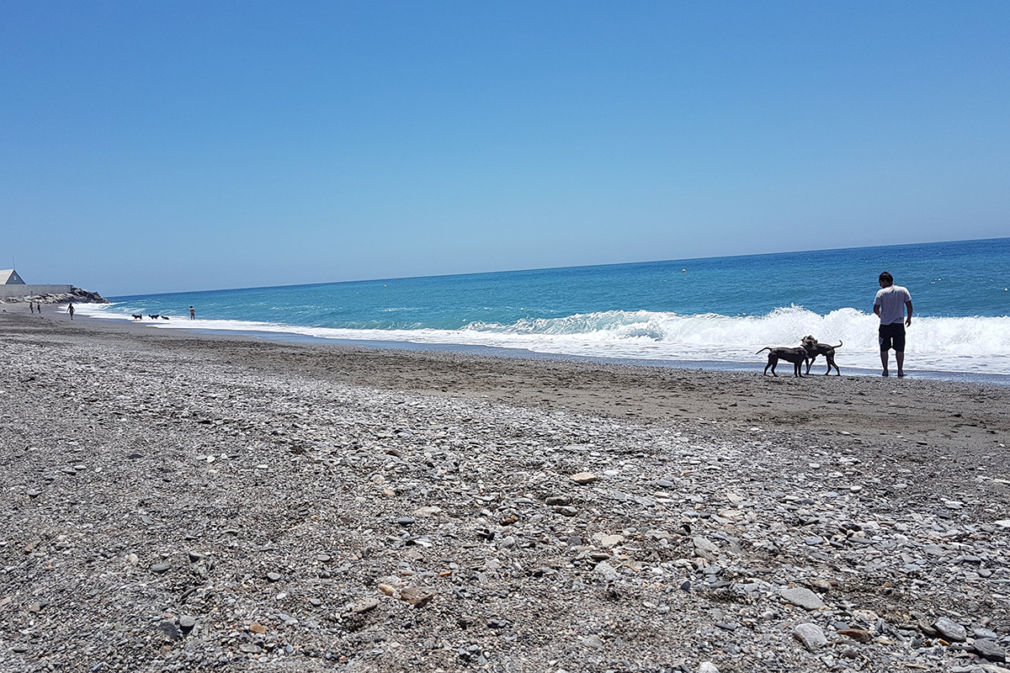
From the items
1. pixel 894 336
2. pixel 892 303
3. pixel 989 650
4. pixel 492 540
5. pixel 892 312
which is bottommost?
pixel 989 650

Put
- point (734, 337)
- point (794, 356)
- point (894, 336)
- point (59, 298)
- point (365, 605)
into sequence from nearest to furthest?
point (365, 605) < point (894, 336) < point (794, 356) < point (734, 337) < point (59, 298)

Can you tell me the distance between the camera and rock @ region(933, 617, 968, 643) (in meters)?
3.51

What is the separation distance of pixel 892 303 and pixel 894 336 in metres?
0.79

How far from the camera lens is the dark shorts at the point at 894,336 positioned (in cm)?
1354

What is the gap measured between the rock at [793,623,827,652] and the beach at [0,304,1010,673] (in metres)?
0.02

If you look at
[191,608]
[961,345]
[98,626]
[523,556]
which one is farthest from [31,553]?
[961,345]

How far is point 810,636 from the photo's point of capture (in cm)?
349

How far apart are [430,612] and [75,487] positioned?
3908 mm

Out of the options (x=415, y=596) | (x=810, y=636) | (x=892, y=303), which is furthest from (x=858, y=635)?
(x=892, y=303)

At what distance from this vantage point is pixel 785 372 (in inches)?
613

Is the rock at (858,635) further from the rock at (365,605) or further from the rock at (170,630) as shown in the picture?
the rock at (170,630)

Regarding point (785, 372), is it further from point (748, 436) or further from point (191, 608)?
point (191, 608)

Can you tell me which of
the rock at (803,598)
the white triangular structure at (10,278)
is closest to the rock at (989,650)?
the rock at (803,598)

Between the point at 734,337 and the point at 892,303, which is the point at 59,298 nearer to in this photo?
the point at 734,337
